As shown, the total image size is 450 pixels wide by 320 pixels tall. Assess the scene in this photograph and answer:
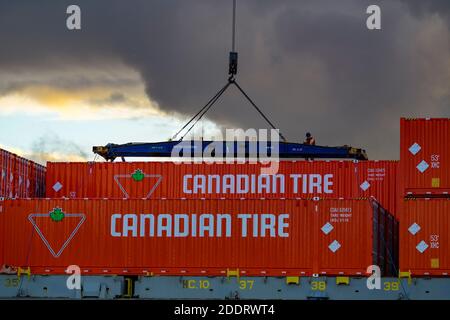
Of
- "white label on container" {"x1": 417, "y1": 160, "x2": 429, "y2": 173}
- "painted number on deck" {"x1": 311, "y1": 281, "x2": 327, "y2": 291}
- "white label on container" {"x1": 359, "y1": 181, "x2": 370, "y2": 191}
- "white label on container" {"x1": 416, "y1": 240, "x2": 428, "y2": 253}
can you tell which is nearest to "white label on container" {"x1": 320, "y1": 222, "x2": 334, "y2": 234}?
"painted number on deck" {"x1": 311, "y1": 281, "x2": 327, "y2": 291}

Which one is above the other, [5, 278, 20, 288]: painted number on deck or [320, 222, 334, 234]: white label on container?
[320, 222, 334, 234]: white label on container

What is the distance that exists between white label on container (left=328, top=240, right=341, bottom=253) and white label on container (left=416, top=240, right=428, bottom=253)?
320cm

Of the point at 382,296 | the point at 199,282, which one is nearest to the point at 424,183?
the point at 382,296

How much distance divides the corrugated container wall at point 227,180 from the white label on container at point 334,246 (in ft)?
15.8

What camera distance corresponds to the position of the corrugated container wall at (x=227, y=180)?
49.4 metres

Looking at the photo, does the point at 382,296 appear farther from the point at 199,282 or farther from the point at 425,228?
the point at 199,282

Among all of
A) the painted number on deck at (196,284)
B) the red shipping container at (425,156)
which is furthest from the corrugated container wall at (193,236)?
the red shipping container at (425,156)

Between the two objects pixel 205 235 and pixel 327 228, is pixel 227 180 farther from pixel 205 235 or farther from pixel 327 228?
pixel 327 228

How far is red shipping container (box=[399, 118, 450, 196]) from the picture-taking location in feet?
146

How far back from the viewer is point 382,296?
44125 millimetres

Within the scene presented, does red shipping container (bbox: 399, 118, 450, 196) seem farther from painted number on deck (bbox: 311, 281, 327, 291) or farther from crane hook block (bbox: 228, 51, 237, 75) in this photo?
crane hook block (bbox: 228, 51, 237, 75)

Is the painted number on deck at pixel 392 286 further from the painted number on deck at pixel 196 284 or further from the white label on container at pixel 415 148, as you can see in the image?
the painted number on deck at pixel 196 284

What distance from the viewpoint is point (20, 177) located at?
5016 centimetres
